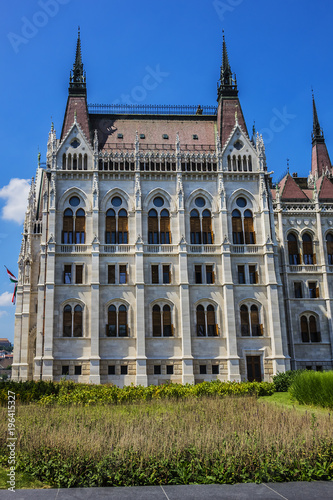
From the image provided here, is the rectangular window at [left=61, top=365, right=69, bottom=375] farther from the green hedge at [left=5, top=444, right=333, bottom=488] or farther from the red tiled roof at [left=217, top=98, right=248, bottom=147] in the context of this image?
the green hedge at [left=5, top=444, right=333, bottom=488]

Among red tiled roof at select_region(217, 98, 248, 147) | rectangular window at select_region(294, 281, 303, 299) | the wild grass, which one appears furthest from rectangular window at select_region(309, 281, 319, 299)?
the wild grass

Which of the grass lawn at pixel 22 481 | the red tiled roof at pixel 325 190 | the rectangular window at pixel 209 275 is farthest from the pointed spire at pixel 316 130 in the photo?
the grass lawn at pixel 22 481

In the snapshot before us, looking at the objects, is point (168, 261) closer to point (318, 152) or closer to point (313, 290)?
point (313, 290)

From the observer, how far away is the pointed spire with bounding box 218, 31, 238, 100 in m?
54.3

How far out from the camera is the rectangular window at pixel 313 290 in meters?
51.4

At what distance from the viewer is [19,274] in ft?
179

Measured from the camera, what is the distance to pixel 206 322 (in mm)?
45469

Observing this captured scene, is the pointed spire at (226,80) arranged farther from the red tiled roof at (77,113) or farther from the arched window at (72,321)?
the arched window at (72,321)

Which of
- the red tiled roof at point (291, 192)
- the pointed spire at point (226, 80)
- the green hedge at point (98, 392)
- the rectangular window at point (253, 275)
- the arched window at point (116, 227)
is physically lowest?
the green hedge at point (98, 392)

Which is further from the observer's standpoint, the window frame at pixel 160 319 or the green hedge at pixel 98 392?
the window frame at pixel 160 319

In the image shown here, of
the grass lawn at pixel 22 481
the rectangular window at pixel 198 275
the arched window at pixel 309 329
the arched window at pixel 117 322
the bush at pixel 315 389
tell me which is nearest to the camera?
the grass lawn at pixel 22 481

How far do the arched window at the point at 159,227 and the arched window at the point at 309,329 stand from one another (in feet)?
55.1

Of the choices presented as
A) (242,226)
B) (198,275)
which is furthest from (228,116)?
(198,275)

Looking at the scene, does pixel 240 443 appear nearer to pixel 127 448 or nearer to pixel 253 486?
pixel 253 486
